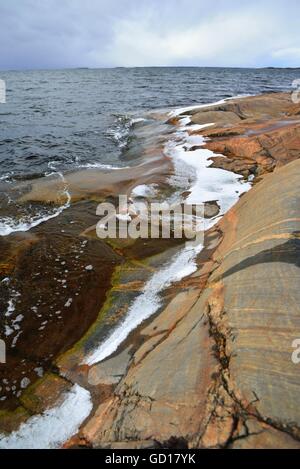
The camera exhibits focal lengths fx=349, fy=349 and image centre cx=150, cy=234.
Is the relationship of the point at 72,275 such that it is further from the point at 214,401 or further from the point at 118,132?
the point at 118,132

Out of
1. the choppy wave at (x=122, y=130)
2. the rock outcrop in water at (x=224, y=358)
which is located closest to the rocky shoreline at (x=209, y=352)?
the rock outcrop in water at (x=224, y=358)

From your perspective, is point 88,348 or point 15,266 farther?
point 15,266

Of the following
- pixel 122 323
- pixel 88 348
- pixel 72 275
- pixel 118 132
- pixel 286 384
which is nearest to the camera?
pixel 286 384

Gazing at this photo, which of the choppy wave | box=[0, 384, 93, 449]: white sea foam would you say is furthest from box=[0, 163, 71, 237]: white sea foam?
the choppy wave

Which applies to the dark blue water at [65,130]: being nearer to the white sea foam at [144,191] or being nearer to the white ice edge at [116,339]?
the white sea foam at [144,191]

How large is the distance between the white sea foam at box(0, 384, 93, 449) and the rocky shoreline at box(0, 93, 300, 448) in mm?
105

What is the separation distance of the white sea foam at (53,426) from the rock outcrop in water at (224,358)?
20cm

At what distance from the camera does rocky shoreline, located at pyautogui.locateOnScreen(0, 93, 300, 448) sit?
120 inches

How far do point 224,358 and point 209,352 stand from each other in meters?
0.21

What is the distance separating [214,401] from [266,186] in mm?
4605

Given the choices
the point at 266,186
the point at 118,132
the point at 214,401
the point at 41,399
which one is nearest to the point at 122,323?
the point at 41,399

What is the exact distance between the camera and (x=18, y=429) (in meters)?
4.03

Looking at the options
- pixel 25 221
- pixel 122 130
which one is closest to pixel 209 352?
pixel 25 221

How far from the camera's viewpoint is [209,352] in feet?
12.2
